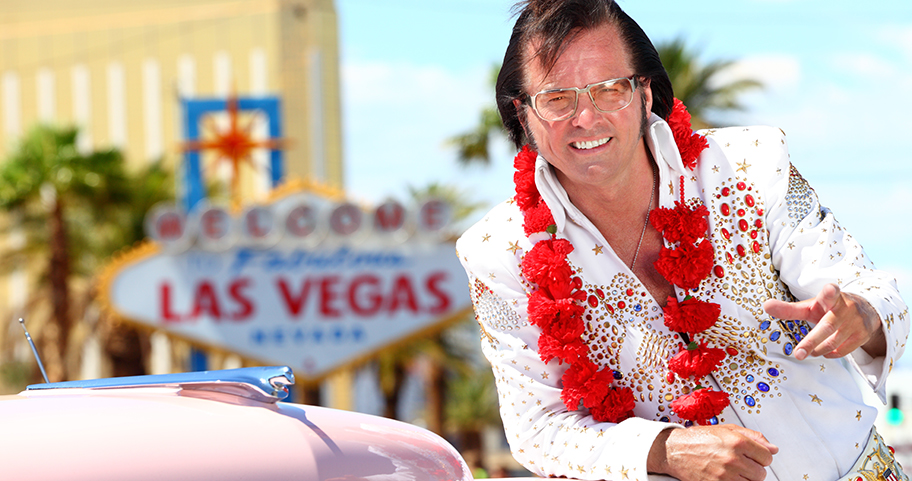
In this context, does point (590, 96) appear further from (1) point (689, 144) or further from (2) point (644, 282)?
(2) point (644, 282)

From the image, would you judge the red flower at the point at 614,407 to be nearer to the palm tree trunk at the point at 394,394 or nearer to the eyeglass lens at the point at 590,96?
the eyeglass lens at the point at 590,96

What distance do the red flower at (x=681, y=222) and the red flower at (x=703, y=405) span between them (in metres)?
0.31

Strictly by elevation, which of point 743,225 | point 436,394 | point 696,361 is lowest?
point 436,394

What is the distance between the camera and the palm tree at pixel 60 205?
17.0 metres

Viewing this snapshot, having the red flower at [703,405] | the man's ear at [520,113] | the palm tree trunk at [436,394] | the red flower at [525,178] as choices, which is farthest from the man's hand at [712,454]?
the palm tree trunk at [436,394]

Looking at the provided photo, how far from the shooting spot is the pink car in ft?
4.83

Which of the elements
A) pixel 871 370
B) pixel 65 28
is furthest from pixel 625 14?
pixel 65 28

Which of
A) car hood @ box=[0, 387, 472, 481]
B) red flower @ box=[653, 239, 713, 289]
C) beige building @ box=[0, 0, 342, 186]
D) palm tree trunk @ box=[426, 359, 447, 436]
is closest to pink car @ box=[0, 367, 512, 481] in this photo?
car hood @ box=[0, 387, 472, 481]

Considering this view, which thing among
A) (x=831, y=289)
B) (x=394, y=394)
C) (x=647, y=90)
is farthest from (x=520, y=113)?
(x=394, y=394)

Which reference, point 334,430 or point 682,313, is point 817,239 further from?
point 334,430

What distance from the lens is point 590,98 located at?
208cm

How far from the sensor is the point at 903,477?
213cm

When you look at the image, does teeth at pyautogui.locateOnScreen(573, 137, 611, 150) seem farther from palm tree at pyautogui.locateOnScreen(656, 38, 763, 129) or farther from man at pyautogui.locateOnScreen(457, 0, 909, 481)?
palm tree at pyautogui.locateOnScreen(656, 38, 763, 129)

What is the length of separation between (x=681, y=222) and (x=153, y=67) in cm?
2485
